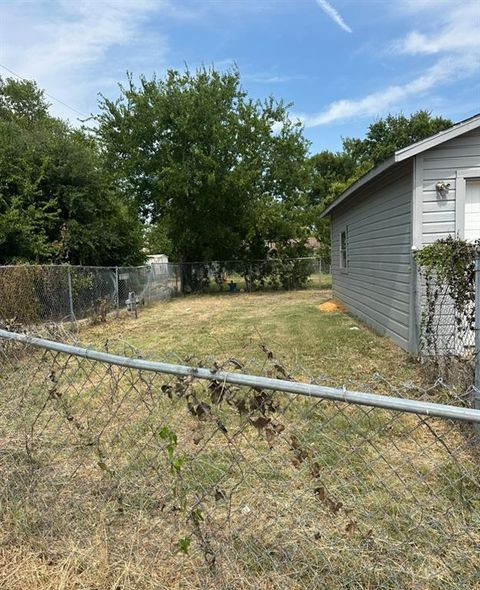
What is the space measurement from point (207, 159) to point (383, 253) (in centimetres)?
1148

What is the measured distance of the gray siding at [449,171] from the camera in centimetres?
607

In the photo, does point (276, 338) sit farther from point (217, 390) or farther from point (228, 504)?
point (217, 390)

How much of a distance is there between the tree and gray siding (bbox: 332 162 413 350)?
27.6 ft

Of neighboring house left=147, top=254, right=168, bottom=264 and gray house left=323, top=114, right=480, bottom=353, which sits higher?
gray house left=323, top=114, right=480, bottom=353

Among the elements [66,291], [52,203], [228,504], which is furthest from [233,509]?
[52,203]

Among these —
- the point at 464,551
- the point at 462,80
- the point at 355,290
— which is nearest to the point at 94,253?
the point at 355,290

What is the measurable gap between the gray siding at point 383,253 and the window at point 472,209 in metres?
0.76

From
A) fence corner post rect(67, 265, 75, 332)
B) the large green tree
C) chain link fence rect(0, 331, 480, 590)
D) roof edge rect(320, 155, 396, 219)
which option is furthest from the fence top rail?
the large green tree

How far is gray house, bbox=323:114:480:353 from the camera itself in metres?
6.07

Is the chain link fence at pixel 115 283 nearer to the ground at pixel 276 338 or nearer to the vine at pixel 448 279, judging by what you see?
the ground at pixel 276 338

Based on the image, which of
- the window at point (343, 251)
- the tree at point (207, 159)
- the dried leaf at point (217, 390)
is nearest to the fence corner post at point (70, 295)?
the window at point (343, 251)

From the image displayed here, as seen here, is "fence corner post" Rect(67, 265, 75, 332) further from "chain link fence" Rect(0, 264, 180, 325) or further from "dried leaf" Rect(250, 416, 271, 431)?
"dried leaf" Rect(250, 416, 271, 431)

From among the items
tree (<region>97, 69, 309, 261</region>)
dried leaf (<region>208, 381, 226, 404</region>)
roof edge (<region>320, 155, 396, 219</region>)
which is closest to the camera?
dried leaf (<region>208, 381, 226, 404</region>)

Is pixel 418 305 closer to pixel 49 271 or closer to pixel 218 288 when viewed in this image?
pixel 49 271
